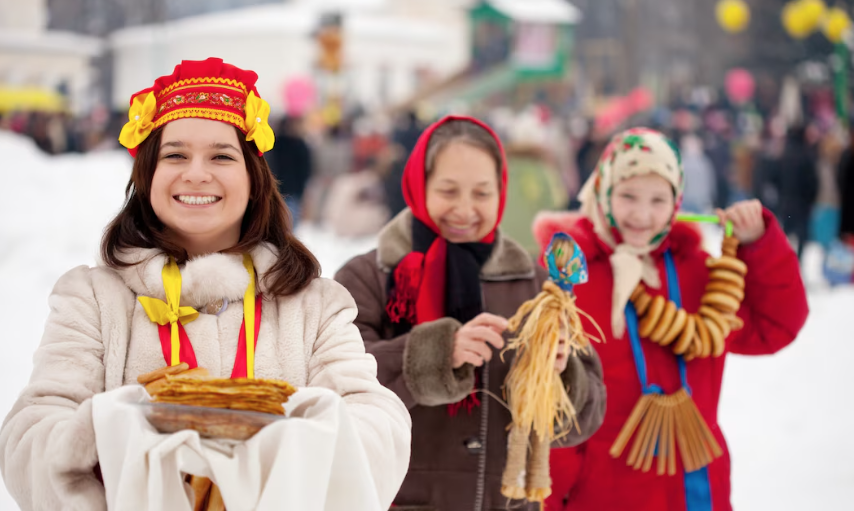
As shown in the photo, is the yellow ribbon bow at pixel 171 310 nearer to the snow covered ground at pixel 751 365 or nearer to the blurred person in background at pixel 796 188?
the snow covered ground at pixel 751 365

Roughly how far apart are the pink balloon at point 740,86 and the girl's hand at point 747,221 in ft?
74.6

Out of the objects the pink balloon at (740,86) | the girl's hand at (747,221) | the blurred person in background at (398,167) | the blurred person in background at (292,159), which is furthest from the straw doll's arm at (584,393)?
the pink balloon at (740,86)

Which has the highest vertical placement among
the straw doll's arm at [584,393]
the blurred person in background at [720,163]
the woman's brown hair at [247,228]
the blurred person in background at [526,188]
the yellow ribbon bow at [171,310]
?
the blurred person in background at [720,163]

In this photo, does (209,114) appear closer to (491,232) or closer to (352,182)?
(491,232)

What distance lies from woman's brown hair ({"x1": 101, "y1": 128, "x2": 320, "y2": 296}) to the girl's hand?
144 centimetres

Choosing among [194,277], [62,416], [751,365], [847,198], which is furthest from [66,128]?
[62,416]

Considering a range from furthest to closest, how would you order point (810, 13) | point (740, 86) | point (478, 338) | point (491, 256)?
point (740, 86), point (810, 13), point (491, 256), point (478, 338)

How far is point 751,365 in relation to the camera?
655cm

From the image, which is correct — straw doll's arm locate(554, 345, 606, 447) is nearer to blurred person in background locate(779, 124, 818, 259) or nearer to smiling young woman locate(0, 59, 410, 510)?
smiling young woman locate(0, 59, 410, 510)

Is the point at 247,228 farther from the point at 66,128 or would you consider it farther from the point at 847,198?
the point at 66,128

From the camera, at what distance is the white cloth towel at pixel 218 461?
1.34 metres

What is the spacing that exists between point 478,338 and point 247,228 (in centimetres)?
60

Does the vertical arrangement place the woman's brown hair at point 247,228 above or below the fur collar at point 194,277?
above

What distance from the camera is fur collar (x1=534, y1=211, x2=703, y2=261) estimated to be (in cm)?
264
